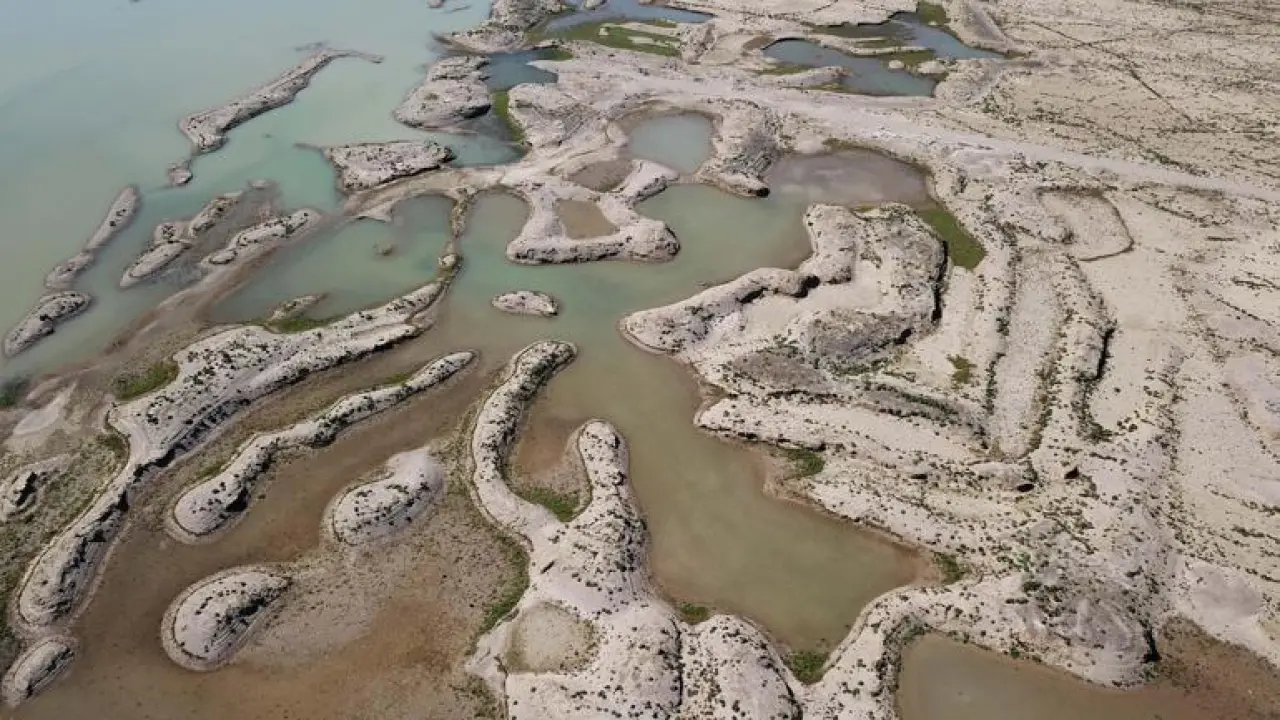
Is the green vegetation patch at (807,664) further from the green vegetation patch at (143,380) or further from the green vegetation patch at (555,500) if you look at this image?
the green vegetation patch at (143,380)

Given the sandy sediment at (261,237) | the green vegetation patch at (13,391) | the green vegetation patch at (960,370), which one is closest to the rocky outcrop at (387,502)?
the green vegetation patch at (13,391)

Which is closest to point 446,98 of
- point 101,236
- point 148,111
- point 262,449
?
point 148,111

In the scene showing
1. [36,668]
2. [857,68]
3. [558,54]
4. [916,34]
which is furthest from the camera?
[916,34]

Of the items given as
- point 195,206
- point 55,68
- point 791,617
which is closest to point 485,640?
point 791,617

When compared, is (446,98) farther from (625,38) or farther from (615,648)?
(615,648)

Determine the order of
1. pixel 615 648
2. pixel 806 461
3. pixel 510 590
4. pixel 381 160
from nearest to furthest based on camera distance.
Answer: pixel 615 648, pixel 510 590, pixel 806 461, pixel 381 160

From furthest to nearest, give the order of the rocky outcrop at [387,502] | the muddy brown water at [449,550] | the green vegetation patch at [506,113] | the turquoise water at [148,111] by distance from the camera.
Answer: the green vegetation patch at [506,113] < the turquoise water at [148,111] < the rocky outcrop at [387,502] < the muddy brown water at [449,550]

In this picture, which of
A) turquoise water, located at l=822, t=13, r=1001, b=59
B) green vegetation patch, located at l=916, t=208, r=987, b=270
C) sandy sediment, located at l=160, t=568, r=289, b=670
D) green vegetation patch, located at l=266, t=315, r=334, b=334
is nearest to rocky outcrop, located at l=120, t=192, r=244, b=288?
green vegetation patch, located at l=266, t=315, r=334, b=334
